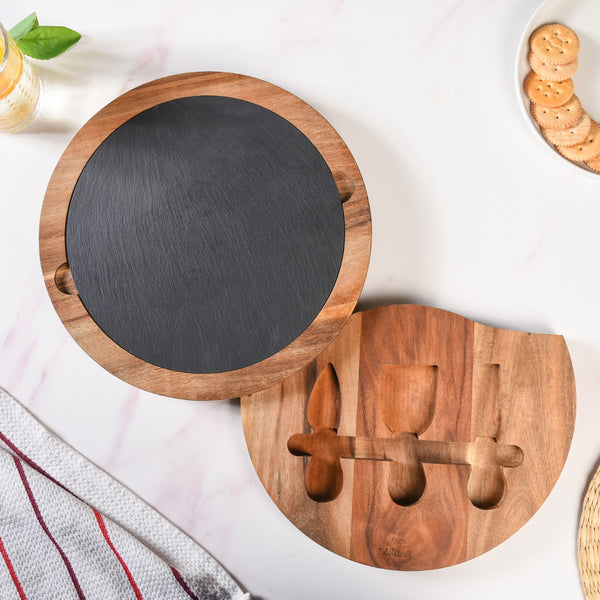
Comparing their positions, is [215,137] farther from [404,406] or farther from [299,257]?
[404,406]

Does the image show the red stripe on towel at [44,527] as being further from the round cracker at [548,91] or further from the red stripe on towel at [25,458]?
the round cracker at [548,91]

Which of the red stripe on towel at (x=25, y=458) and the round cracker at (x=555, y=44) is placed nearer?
the round cracker at (x=555, y=44)

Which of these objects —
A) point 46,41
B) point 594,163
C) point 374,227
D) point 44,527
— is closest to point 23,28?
point 46,41

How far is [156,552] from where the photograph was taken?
877 millimetres

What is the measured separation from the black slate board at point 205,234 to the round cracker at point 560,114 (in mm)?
321

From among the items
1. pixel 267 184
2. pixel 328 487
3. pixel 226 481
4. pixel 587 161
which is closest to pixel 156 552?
pixel 226 481

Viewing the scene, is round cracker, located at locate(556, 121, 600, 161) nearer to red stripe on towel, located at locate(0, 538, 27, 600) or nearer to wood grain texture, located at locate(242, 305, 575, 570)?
wood grain texture, located at locate(242, 305, 575, 570)

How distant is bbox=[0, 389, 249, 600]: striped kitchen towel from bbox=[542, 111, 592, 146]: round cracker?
31.0 inches

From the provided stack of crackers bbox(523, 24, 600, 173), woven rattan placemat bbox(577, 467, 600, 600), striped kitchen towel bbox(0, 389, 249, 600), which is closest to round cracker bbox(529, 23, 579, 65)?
stack of crackers bbox(523, 24, 600, 173)

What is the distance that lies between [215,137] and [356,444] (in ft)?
1.47

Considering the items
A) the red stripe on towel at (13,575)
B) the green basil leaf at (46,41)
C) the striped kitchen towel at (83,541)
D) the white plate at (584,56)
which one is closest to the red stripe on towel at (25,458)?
the striped kitchen towel at (83,541)

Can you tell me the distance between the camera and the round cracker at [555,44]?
0.78 meters

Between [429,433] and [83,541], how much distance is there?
20.7 inches

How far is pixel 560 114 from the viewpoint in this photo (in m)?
0.80
